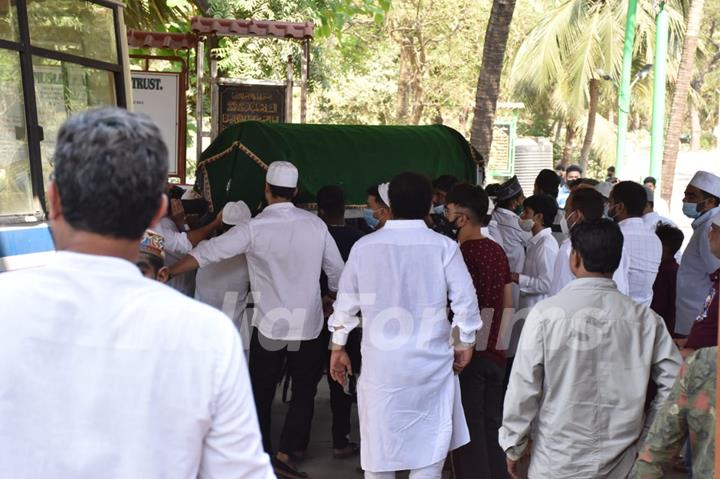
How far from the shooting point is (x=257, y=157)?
6.89 meters

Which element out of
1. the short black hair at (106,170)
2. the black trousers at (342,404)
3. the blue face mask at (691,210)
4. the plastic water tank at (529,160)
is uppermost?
the short black hair at (106,170)

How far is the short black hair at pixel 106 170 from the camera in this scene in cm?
177

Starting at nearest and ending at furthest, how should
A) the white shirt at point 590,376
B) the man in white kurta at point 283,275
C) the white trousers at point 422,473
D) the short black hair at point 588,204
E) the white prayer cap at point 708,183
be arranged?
the white shirt at point 590,376 < the white trousers at point 422,473 < the man in white kurta at point 283,275 < the short black hair at point 588,204 < the white prayer cap at point 708,183

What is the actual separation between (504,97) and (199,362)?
3553 centimetres

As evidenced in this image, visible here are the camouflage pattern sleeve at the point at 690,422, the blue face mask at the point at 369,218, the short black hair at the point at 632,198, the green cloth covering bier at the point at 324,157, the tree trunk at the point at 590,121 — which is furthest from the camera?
the tree trunk at the point at 590,121

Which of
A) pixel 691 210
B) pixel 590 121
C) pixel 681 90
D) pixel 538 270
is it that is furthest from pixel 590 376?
Answer: pixel 590 121

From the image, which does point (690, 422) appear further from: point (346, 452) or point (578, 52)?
point (578, 52)

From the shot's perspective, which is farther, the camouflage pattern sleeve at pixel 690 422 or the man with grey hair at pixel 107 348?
the camouflage pattern sleeve at pixel 690 422

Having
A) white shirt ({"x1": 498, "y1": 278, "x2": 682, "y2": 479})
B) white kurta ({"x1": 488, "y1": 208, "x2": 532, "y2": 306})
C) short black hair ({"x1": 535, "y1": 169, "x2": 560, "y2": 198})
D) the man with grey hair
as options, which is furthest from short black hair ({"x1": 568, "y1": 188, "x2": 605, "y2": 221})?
the man with grey hair

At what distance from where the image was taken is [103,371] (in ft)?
6.02

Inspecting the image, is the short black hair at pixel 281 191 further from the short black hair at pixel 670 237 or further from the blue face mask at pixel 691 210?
the blue face mask at pixel 691 210

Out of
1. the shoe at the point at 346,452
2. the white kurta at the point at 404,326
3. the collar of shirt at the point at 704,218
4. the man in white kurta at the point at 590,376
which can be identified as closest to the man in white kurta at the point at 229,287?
the shoe at the point at 346,452

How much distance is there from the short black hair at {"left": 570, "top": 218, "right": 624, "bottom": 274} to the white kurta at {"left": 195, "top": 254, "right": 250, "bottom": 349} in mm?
2826

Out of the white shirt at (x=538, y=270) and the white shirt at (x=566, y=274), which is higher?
the white shirt at (x=566, y=274)
